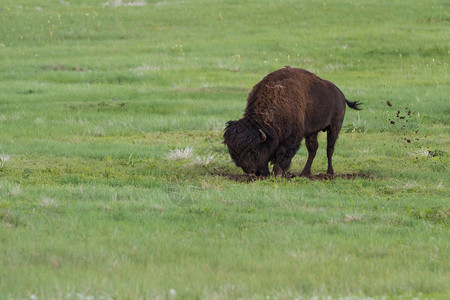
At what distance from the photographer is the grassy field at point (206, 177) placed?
6078mm

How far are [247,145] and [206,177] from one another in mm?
1072

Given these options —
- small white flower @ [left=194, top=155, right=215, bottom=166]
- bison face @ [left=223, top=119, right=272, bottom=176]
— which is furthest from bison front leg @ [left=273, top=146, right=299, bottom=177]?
small white flower @ [left=194, top=155, right=215, bottom=166]

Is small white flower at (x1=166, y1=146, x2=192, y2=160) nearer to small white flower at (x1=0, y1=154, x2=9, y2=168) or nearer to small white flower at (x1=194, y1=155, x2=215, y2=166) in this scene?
small white flower at (x1=194, y1=155, x2=215, y2=166)

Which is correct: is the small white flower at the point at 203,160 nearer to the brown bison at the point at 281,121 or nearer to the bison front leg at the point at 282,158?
the brown bison at the point at 281,121

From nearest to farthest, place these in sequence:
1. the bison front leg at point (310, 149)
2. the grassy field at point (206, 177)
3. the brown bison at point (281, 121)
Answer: the grassy field at point (206, 177) → the brown bison at point (281, 121) → the bison front leg at point (310, 149)

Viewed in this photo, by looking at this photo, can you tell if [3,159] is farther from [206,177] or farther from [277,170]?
[277,170]

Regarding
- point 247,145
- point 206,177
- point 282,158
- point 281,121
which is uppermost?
point 281,121

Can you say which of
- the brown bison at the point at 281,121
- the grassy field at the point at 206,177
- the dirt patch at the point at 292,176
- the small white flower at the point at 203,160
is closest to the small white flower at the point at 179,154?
the grassy field at the point at 206,177

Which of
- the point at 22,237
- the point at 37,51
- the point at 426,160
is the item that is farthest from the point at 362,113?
the point at 37,51

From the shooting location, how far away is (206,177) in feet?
37.6

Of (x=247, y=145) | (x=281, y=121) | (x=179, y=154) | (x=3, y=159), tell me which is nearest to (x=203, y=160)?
(x=179, y=154)

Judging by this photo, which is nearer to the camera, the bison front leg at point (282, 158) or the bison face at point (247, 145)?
the bison face at point (247, 145)

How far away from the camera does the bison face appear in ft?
35.4

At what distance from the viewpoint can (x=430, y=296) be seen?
5426 millimetres
